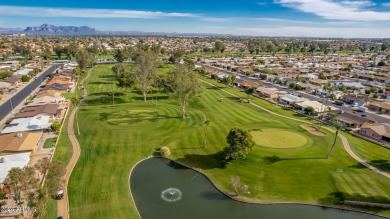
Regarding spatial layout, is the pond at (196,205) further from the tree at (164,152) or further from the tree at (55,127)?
the tree at (55,127)

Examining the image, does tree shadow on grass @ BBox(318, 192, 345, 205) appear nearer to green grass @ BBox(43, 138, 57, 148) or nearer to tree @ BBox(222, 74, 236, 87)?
green grass @ BBox(43, 138, 57, 148)

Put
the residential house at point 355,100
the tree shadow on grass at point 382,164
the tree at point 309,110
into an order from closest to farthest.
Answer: the tree shadow on grass at point 382,164, the tree at point 309,110, the residential house at point 355,100

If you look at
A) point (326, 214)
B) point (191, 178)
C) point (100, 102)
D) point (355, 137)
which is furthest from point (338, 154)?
point (100, 102)

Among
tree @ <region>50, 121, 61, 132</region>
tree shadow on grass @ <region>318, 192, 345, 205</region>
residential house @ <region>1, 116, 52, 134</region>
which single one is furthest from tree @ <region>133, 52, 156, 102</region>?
tree shadow on grass @ <region>318, 192, 345, 205</region>

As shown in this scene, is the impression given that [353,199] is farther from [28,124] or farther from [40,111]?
[40,111]

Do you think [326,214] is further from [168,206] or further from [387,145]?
[387,145]

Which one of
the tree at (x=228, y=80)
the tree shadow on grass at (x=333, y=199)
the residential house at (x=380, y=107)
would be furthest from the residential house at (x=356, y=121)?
the tree at (x=228, y=80)
